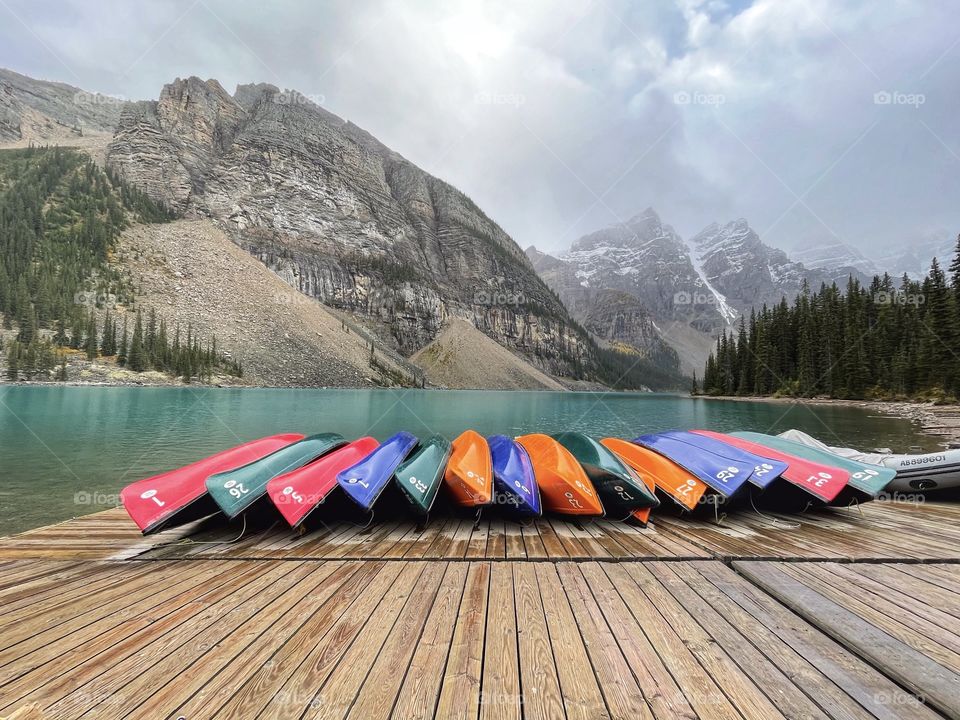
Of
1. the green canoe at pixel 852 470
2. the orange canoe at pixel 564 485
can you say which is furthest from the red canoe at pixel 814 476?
the orange canoe at pixel 564 485

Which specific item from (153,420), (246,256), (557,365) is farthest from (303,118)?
(153,420)

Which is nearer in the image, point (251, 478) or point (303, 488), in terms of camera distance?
point (303, 488)

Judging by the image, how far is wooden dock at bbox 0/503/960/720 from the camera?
7.70ft

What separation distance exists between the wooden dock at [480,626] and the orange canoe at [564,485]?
1.97 ft

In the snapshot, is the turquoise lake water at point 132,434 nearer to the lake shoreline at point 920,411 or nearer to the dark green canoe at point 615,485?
the lake shoreline at point 920,411

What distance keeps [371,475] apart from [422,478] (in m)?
0.74

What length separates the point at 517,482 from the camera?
6.15 m

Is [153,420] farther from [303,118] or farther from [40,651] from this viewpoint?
[303,118]

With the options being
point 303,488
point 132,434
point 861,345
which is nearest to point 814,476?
point 303,488

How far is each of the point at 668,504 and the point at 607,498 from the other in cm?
123

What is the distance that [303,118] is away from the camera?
6033 inches

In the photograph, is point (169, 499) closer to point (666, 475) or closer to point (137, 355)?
point (666, 475)

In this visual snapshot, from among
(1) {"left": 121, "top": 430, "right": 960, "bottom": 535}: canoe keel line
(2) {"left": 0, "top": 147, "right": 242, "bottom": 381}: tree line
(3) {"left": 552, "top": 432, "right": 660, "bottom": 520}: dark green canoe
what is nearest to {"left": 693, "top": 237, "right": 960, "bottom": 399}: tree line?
(1) {"left": 121, "top": 430, "right": 960, "bottom": 535}: canoe keel line

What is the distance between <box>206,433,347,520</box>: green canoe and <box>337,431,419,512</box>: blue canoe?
46.0 inches
